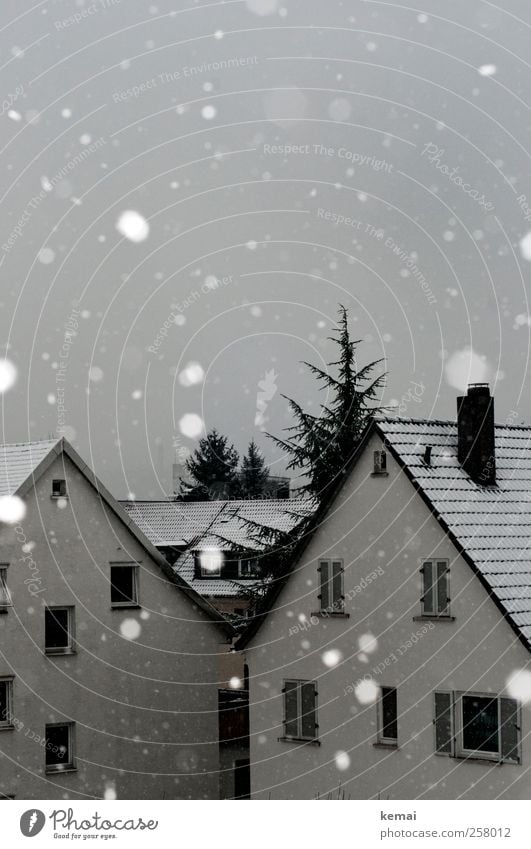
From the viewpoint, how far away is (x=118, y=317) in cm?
1872

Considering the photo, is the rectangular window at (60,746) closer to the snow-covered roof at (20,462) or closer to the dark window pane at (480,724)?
the snow-covered roof at (20,462)

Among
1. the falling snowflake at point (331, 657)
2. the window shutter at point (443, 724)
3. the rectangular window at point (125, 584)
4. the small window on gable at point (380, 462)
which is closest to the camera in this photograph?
the window shutter at point (443, 724)

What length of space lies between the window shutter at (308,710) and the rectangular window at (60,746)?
19.3 feet

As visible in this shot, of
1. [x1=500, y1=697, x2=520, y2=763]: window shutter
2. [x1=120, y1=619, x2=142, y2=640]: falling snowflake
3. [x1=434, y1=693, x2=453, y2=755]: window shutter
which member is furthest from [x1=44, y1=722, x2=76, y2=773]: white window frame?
[x1=500, y1=697, x2=520, y2=763]: window shutter

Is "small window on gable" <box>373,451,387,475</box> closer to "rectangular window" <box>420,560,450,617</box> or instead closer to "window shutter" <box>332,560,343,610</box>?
"rectangular window" <box>420,560,450,617</box>

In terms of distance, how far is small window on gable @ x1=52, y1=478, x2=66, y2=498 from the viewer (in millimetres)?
24609

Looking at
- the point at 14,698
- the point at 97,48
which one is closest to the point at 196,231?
the point at 97,48

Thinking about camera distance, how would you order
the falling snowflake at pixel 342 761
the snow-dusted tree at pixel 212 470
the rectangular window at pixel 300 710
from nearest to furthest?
the falling snowflake at pixel 342 761
the rectangular window at pixel 300 710
the snow-dusted tree at pixel 212 470

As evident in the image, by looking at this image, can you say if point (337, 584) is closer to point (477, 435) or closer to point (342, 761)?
point (342, 761)

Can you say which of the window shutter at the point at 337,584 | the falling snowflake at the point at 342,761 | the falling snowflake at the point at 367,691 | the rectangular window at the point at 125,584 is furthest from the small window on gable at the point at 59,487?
the falling snowflake at the point at 342,761

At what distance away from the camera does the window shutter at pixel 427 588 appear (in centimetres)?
1947

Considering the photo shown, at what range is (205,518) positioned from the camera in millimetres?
47281

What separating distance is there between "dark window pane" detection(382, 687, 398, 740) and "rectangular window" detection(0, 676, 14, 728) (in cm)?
843
